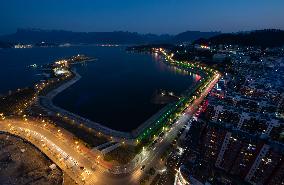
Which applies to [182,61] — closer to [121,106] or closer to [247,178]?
[121,106]

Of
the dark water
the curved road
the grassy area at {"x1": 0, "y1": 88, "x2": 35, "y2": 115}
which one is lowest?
the dark water

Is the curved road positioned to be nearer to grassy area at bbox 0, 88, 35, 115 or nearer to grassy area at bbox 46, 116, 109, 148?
grassy area at bbox 46, 116, 109, 148

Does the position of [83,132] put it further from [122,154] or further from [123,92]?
[123,92]

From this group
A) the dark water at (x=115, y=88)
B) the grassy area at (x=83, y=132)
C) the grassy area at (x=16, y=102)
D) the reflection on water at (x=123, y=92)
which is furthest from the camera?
the dark water at (x=115, y=88)

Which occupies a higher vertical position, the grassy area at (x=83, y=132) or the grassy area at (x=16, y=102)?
the grassy area at (x=83, y=132)

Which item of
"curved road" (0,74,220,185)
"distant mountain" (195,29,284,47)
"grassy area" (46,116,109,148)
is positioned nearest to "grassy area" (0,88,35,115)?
"curved road" (0,74,220,185)

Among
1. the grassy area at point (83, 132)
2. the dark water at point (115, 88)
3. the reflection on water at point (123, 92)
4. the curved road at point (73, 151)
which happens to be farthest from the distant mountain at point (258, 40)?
the grassy area at point (83, 132)

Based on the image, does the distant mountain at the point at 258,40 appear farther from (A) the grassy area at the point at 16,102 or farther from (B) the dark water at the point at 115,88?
(A) the grassy area at the point at 16,102

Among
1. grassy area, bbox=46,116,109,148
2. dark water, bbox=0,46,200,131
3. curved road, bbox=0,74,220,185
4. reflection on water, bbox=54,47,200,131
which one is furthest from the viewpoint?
dark water, bbox=0,46,200,131
